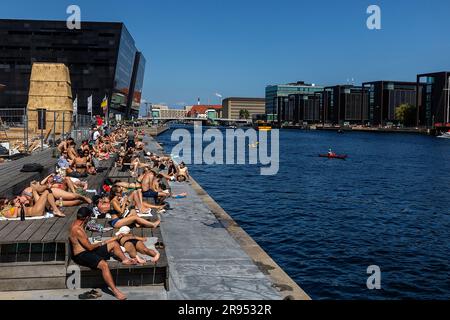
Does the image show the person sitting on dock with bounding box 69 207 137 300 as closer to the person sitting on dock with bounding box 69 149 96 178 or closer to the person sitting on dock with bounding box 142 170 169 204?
the person sitting on dock with bounding box 142 170 169 204

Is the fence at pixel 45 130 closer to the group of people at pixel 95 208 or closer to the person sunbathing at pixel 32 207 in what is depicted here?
the group of people at pixel 95 208

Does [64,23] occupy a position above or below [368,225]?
above

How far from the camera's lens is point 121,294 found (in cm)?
859

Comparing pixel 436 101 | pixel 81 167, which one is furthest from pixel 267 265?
pixel 436 101

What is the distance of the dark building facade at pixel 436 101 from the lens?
175 meters

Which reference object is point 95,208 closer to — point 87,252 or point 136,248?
point 136,248

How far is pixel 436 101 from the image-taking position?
180 m

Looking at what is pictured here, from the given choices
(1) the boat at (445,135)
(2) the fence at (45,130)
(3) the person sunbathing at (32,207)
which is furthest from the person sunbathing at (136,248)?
(1) the boat at (445,135)

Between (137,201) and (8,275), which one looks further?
(137,201)

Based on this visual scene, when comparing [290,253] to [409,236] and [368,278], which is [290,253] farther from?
[409,236]

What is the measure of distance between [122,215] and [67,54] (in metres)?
116

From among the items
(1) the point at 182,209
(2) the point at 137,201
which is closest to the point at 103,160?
(1) the point at 182,209

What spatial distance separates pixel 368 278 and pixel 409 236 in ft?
22.2

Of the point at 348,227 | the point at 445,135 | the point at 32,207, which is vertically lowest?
the point at 348,227
